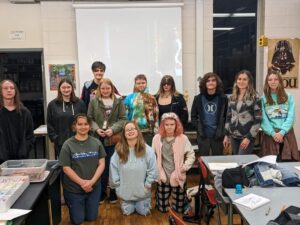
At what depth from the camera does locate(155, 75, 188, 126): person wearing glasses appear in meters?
3.90

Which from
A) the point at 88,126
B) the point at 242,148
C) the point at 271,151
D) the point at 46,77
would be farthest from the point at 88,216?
the point at 46,77

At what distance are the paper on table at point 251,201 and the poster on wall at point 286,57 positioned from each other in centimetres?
336

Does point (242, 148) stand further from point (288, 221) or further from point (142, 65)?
point (142, 65)

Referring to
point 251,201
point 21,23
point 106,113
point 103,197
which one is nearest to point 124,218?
point 103,197

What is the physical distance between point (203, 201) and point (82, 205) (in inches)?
45.7

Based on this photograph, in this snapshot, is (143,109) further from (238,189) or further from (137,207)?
(238,189)

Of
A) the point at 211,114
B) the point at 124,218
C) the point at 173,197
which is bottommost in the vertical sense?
the point at 124,218

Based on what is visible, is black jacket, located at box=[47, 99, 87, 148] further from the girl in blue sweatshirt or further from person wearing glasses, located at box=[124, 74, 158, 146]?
the girl in blue sweatshirt

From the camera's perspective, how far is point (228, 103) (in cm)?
365

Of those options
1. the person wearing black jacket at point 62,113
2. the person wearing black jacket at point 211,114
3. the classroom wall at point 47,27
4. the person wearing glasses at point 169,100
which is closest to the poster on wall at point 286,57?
the classroom wall at point 47,27

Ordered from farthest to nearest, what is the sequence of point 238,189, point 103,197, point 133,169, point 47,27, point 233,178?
point 47,27 → point 103,197 → point 133,169 → point 233,178 → point 238,189

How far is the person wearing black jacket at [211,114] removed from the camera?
12.2ft

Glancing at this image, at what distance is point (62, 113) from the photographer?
139 inches

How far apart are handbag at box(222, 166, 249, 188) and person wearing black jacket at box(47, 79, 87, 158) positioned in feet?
5.84
